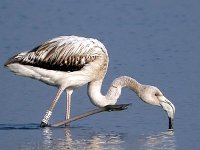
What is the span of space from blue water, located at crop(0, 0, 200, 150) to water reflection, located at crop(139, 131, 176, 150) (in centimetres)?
2

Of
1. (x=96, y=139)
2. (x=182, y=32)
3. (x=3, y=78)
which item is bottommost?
(x=96, y=139)

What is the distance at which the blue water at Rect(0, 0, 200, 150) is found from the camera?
54.9 feet

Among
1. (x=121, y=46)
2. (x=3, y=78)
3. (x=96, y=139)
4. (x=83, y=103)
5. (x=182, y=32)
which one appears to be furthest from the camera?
(x=182, y=32)

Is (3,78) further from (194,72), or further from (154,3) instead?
(154,3)

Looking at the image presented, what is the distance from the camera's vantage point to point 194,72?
71.0ft

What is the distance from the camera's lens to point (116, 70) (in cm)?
2203

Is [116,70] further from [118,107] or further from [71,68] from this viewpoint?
[118,107]

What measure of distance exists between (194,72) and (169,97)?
2055 millimetres

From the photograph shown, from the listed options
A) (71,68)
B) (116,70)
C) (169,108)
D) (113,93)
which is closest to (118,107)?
(113,93)

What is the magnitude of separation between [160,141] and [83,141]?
4.32ft

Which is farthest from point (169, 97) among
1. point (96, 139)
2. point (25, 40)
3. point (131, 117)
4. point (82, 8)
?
point (82, 8)

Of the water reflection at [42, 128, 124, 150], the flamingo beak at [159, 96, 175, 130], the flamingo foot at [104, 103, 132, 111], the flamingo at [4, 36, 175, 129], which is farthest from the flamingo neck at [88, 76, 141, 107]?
the water reflection at [42, 128, 124, 150]

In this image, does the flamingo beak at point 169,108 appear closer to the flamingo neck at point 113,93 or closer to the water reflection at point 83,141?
Answer: the flamingo neck at point 113,93

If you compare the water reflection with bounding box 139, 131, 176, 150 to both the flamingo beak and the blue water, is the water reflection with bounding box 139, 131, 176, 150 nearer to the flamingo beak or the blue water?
the blue water
